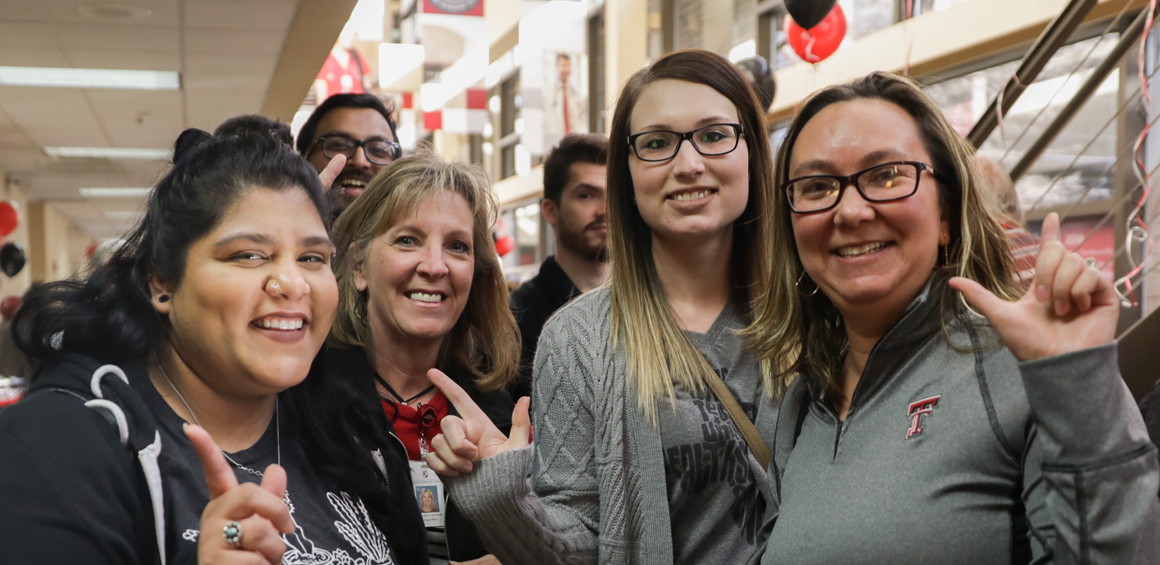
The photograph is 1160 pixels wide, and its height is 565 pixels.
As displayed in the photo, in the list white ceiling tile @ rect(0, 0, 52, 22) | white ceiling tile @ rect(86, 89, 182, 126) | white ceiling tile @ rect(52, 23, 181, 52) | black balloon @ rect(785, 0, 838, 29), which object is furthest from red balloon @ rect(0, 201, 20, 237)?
black balloon @ rect(785, 0, 838, 29)

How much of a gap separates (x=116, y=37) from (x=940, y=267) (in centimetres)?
613

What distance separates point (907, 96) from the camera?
59.7 inches

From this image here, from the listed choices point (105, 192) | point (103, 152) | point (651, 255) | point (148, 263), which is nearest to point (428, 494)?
point (651, 255)

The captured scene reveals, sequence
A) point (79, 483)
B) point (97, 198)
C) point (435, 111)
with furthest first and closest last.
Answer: point (97, 198), point (435, 111), point (79, 483)

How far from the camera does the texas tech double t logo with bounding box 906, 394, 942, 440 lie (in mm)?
1339

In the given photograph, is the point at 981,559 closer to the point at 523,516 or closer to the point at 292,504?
the point at 523,516

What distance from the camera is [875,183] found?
146cm

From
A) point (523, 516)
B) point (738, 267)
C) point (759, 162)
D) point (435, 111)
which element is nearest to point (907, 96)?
point (759, 162)

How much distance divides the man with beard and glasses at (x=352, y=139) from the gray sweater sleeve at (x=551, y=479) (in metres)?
1.27

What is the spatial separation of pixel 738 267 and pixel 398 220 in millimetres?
819

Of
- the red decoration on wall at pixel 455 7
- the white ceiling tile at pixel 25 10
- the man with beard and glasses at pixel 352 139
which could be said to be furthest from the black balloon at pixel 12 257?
the man with beard and glasses at pixel 352 139

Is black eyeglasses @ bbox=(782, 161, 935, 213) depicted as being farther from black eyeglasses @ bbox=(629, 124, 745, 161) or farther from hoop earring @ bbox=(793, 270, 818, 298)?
black eyeglasses @ bbox=(629, 124, 745, 161)

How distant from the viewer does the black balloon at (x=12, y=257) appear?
1198 cm

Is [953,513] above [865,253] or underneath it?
underneath
